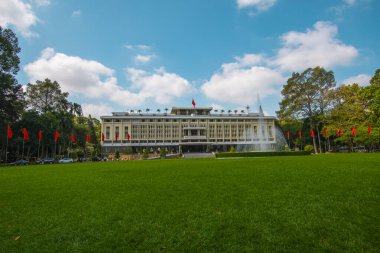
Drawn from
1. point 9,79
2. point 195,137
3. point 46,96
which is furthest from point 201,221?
point 195,137

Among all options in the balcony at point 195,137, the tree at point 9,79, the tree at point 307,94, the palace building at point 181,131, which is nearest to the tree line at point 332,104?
the tree at point 307,94

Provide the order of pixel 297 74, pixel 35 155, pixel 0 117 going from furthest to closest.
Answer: pixel 35 155, pixel 297 74, pixel 0 117

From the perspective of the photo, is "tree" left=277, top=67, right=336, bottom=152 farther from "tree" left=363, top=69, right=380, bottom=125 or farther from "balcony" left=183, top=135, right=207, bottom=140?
"balcony" left=183, top=135, right=207, bottom=140

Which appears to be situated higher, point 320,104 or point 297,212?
point 320,104

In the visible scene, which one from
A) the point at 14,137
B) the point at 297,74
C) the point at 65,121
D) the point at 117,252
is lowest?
the point at 117,252

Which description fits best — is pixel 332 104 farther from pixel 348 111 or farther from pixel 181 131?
pixel 181 131

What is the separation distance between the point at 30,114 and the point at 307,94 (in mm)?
46066

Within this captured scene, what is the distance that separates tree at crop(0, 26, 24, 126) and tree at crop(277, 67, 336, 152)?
40.4 m

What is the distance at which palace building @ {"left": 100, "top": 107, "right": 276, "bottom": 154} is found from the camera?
2854 inches

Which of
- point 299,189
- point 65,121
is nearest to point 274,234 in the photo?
point 299,189

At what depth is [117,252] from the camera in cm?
359

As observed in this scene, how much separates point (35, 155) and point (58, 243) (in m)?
58.5

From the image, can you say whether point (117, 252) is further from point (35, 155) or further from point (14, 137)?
point (35, 155)

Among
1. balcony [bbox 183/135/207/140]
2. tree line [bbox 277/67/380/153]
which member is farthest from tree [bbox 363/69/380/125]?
balcony [bbox 183/135/207/140]
